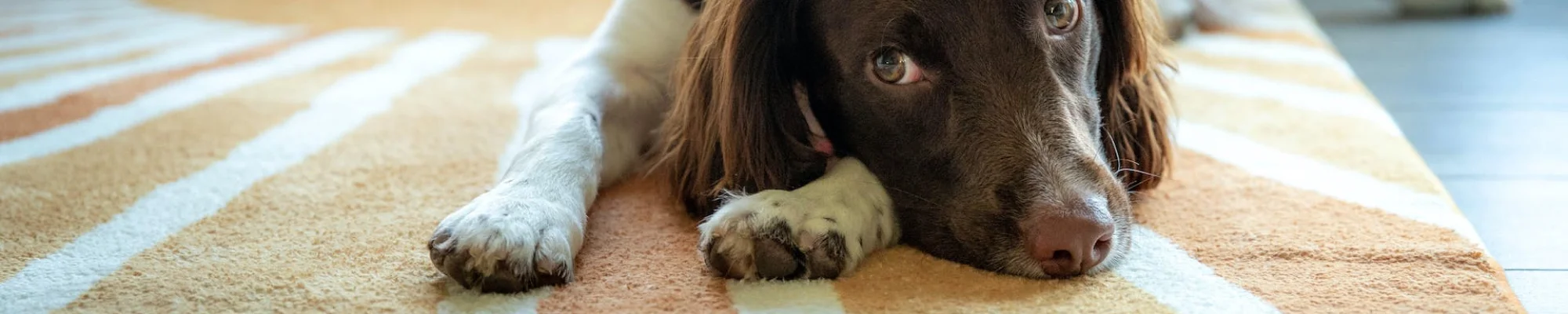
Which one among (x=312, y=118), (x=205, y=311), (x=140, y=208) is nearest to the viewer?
(x=205, y=311)

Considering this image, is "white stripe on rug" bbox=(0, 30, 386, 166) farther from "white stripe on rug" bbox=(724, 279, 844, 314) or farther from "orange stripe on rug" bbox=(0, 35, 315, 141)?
"white stripe on rug" bbox=(724, 279, 844, 314)

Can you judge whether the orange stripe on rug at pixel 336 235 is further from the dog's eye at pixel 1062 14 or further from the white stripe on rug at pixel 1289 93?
the white stripe on rug at pixel 1289 93

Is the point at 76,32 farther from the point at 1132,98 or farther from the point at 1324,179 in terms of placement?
the point at 1324,179

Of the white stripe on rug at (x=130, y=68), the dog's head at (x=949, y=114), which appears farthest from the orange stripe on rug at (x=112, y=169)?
the dog's head at (x=949, y=114)

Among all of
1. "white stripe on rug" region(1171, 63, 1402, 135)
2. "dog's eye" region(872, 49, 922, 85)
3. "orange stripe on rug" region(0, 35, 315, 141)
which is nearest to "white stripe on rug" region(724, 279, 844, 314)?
"dog's eye" region(872, 49, 922, 85)

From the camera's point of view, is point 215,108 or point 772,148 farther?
point 215,108

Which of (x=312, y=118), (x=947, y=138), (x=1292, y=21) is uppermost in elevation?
(x=947, y=138)

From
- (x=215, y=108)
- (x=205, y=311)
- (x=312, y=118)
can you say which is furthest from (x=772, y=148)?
(x=215, y=108)

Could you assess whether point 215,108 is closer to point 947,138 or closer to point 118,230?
point 118,230
